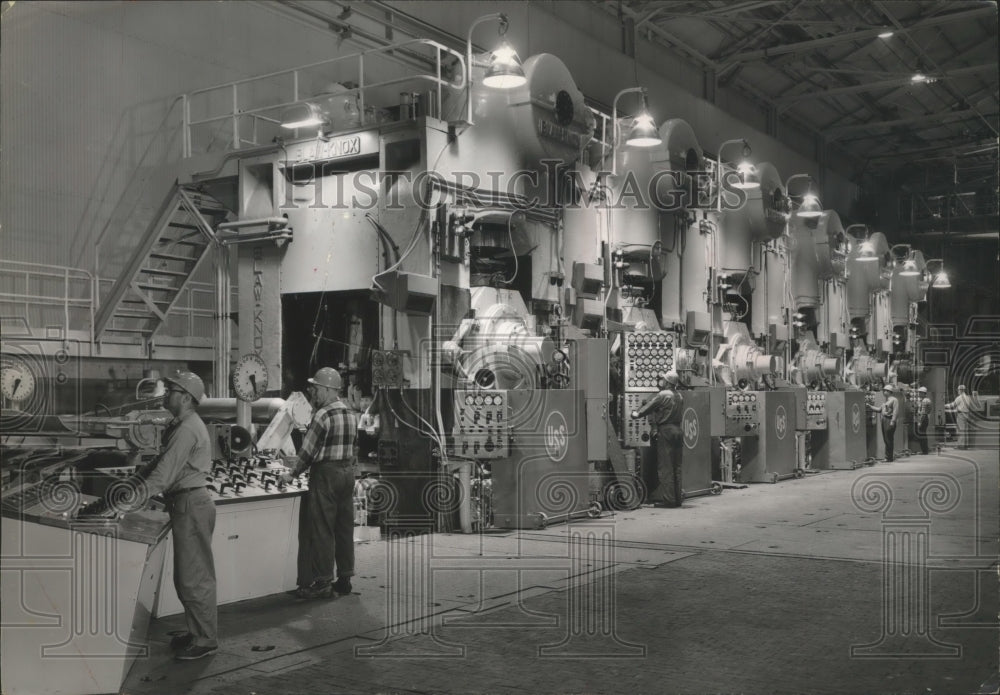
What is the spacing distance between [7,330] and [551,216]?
20.0 feet

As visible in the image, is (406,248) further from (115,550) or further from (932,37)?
(932,37)

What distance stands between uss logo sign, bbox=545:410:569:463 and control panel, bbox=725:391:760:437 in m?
4.77

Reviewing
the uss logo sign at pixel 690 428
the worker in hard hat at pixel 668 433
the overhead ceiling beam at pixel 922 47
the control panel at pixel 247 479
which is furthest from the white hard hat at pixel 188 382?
the overhead ceiling beam at pixel 922 47

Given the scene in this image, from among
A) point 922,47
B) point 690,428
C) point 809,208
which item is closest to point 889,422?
point 809,208

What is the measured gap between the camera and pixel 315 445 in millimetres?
6504

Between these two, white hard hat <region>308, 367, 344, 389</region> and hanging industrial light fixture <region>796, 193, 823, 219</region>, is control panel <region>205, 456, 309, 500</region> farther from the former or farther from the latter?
hanging industrial light fixture <region>796, 193, 823, 219</region>

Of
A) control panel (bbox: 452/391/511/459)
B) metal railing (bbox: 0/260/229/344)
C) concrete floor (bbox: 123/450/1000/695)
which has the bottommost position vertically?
concrete floor (bbox: 123/450/1000/695)

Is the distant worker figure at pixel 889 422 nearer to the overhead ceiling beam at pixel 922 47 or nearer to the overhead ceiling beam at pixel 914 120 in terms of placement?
the overhead ceiling beam at pixel 922 47

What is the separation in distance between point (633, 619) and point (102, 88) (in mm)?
8730

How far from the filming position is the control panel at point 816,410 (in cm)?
1600

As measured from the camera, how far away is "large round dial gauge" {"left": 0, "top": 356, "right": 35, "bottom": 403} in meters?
9.66

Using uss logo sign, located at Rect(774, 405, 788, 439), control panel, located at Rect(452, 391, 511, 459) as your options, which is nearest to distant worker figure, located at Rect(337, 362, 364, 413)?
control panel, located at Rect(452, 391, 511, 459)

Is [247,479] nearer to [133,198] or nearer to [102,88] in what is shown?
[133,198]

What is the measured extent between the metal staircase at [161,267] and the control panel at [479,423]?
4042 mm
